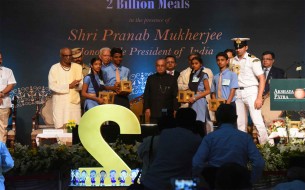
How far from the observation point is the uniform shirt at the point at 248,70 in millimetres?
13492

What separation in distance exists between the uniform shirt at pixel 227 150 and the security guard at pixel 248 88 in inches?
227

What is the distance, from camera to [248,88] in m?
13.5

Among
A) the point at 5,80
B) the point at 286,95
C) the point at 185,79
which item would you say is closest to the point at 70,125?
the point at 5,80

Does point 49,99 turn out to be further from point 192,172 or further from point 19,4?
point 192,172

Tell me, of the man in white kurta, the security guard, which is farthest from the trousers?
the man in white kurta

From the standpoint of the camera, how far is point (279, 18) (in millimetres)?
15789

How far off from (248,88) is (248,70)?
11.6 inches

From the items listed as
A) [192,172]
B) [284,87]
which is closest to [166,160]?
[192,172]

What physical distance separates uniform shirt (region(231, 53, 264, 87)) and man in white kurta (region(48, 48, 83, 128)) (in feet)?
8.70

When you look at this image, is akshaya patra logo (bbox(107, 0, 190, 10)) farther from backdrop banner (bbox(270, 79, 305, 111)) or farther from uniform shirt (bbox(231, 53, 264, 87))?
backdrop banner (bbox(270, 79, 305, 111))

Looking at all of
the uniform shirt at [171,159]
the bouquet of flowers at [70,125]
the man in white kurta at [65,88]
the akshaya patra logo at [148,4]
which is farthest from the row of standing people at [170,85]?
the uniform shirt at [171,159]

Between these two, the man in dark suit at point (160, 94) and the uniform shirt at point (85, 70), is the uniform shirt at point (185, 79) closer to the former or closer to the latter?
the man in dark suit at point (160, 94)

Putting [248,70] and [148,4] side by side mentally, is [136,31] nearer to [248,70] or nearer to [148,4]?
[148,4]

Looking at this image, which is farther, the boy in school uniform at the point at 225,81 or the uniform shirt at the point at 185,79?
the uniform shirt at the point at 185,79
